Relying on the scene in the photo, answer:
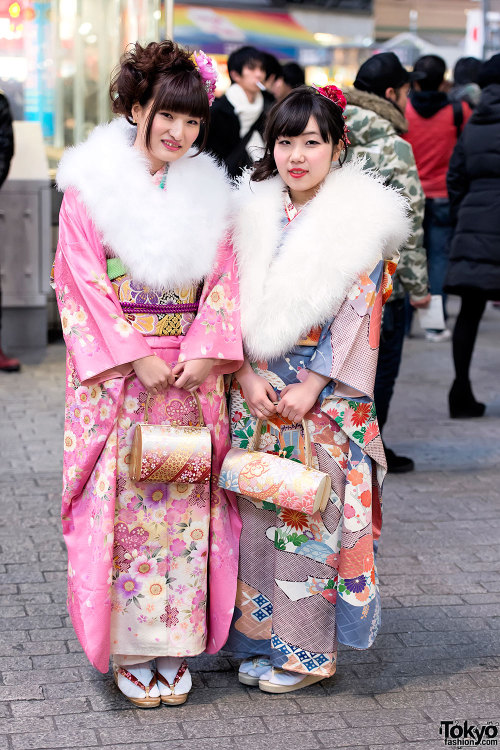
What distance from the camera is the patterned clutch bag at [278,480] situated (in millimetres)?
2730

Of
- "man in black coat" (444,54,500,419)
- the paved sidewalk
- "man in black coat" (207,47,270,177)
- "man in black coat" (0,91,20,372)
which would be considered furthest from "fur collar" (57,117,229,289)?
"man in black coat" (0,91,20,372)

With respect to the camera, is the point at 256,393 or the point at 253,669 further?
the point at 253,669

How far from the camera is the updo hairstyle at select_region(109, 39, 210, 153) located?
2746 millimetres

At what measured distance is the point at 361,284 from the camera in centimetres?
286

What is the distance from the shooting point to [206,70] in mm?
2879

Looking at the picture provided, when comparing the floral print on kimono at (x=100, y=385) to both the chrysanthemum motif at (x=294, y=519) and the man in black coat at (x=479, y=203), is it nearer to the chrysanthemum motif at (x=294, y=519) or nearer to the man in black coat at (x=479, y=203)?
the chrysanthemum motif at (x=294, y=519)

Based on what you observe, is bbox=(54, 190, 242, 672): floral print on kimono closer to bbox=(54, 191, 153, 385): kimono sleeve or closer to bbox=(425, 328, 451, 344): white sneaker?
bbox=(54, 191, 153, 385): kimono sleeve

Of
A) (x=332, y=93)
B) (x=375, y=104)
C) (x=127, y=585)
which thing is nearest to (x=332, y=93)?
(x=332, y=93)

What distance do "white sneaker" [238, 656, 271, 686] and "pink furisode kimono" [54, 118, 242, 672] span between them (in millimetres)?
184

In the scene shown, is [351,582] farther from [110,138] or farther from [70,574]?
[110,138]

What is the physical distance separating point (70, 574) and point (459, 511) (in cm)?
217

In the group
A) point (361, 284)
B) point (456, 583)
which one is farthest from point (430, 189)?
point (361, 284)

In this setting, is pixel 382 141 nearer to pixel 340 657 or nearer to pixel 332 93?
pixel 332 93

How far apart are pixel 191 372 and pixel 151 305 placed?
0.21 metres
